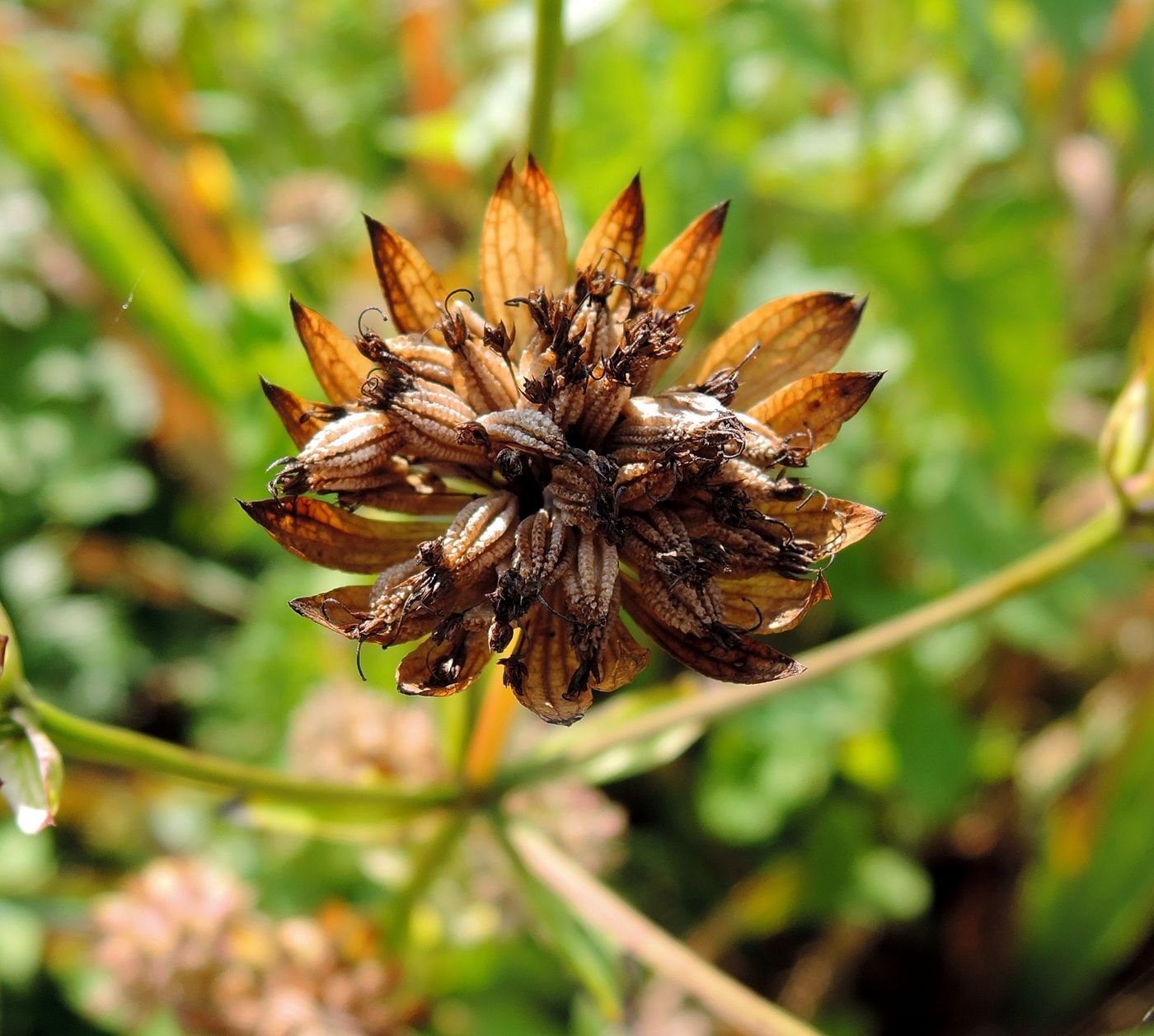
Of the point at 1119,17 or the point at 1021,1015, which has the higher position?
the point at 1119,17

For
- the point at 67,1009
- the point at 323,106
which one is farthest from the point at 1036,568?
the point at 323,106

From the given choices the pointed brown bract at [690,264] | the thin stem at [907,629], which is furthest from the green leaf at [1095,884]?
the pointed brown bract at [690,264]

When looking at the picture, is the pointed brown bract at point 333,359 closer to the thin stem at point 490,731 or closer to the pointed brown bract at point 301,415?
the pointed brown bract at point 301,415

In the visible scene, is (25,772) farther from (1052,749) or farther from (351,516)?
(1052,749)

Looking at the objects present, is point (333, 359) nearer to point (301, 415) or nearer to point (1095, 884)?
point (301, 415)

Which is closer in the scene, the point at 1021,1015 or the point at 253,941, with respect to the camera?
the point at 253,941

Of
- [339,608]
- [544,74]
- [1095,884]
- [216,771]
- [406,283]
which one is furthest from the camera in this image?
[1095,884]

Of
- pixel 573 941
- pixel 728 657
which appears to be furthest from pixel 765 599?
pixel 573 941

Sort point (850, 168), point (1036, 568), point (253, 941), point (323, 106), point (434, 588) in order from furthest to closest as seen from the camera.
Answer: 1. point (323, 106)
2. point (850, 168)
3. point (253, 941)
4. point (1036, 568)
5. point (434, 588)

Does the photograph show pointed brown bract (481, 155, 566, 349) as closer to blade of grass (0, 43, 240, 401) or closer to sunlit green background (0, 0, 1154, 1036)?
sunlit green background (0, 0, 1154, 1036)
